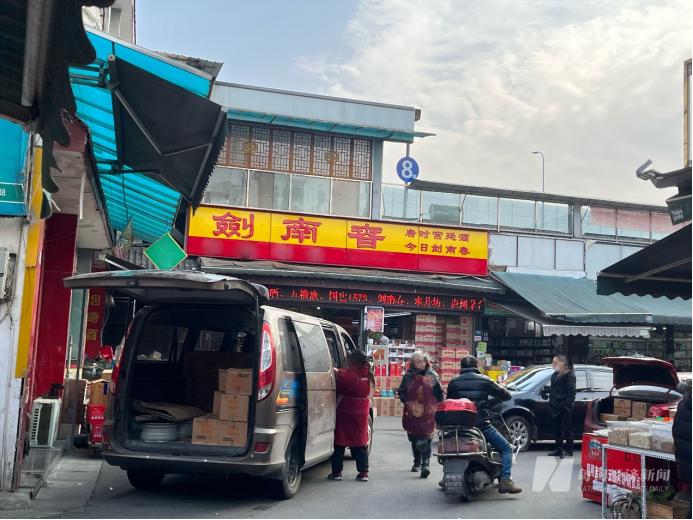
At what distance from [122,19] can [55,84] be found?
16.9 m

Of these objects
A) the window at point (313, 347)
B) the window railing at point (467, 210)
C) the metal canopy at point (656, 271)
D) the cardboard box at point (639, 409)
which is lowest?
the cardboard box at point (639, 409)

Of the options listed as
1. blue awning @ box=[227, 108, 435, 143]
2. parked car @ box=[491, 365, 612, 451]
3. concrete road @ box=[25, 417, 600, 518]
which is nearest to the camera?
concrete road @ box=[25, 417, 600, 518]

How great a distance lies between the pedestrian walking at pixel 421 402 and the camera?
30.7ft

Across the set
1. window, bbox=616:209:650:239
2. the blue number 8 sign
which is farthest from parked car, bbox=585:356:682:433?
window, bbox=616:209:650:239

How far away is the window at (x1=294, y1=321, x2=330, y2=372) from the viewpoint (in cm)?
816

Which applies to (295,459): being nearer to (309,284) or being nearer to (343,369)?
(343,369)

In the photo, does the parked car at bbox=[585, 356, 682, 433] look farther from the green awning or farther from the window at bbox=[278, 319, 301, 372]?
the green awning

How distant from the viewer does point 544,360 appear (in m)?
21.4

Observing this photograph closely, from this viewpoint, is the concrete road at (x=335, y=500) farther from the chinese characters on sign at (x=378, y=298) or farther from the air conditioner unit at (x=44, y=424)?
the chinese characters on sign at (x=378, y=298)

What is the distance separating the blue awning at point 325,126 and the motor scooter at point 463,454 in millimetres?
14149

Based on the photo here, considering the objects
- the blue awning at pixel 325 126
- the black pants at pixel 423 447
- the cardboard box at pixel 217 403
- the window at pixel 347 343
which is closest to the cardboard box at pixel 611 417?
the black pants at pixel 423 447

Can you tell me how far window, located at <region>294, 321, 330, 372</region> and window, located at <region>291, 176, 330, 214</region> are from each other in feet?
A: 43.0

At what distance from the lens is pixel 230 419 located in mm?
7477

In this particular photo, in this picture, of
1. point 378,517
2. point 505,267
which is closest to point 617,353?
point 505,267
